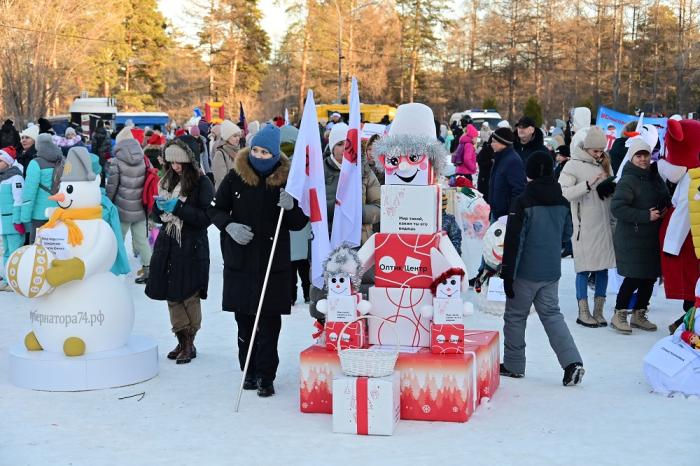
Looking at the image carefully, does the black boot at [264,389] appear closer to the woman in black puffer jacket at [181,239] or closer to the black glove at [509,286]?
the woman in black puffer jacket at [181,239]

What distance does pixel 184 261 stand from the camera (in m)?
6.92

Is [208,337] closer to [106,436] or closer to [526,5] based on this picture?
[106,436]

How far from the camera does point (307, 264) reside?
902 centimetres

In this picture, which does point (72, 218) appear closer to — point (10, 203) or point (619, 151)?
point (10, 203)

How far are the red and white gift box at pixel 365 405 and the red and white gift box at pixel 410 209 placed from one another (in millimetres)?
1118

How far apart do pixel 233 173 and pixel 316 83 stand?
177 feet

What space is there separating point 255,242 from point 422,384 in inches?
58.4

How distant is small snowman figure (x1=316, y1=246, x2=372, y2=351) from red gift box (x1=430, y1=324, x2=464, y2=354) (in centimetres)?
48

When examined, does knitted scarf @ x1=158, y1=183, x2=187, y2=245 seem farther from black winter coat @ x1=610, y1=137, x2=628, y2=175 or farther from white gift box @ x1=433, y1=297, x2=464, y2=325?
black winter coat @ x1=610, y1=137, x2=628, y2=175

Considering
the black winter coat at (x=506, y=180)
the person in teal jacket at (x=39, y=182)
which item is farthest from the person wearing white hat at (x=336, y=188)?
the person in teal jacket at (x=39, y=182)

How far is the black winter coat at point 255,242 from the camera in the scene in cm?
614

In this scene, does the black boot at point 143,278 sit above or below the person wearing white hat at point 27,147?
below

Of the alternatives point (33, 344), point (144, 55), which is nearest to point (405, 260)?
point (33, 344)

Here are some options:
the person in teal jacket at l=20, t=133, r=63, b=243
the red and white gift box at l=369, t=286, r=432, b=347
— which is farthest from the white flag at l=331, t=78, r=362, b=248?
the person in teal jacket at l=20, t=133, r=63, b=243
